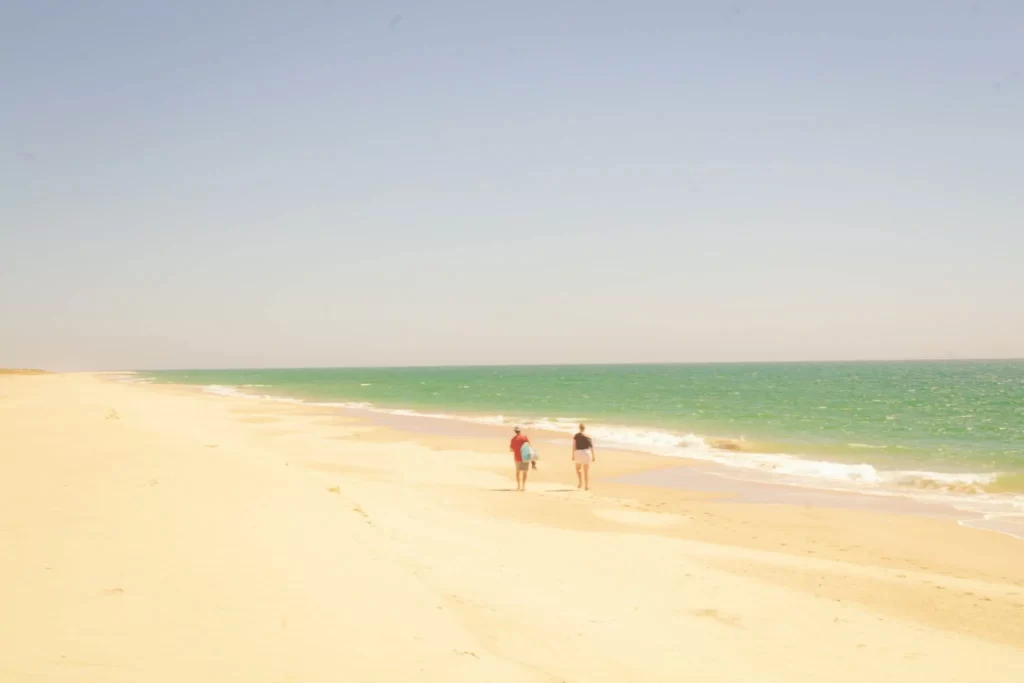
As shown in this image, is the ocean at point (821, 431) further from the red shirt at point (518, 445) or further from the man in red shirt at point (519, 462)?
the red shirt at point (518, 445)

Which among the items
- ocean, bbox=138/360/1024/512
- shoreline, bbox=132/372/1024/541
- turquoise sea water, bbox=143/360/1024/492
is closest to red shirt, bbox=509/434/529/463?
shoreline, bbox=132/372/1024/541

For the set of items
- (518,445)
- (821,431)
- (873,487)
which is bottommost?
(873,487)

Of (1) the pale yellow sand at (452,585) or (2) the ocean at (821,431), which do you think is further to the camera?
(2) the ocean at (821,431)

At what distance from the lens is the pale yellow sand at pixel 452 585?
5.43 meters

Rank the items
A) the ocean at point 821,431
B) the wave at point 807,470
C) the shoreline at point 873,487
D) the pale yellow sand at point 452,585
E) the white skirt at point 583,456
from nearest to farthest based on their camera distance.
→ 1. the pale yellow sand at point 452,585
2. the shoreline at point 873,487
3. the white skirt at point 583,456
4. the wave at point 807,470
5. the ocean at point 821,431

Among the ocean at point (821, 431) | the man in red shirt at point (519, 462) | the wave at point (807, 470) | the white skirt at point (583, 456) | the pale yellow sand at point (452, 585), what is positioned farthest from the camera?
the ocean at point (821, 431)

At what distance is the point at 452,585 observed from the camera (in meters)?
8.08

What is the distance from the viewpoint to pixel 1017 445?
28.5m

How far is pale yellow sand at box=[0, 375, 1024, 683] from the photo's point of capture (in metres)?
5.43

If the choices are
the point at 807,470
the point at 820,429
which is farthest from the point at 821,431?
the point at 807,470

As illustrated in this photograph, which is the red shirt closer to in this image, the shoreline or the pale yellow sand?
the pale yellow sand

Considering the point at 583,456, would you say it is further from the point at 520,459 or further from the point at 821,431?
the point at 821,431

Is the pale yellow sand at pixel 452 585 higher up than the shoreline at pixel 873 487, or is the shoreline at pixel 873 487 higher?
the pale yellow sand at pixel 452 585

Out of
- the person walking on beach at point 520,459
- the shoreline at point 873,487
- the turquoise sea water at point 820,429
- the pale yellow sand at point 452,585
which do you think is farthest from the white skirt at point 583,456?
the turquoise sea water at point 820,429
